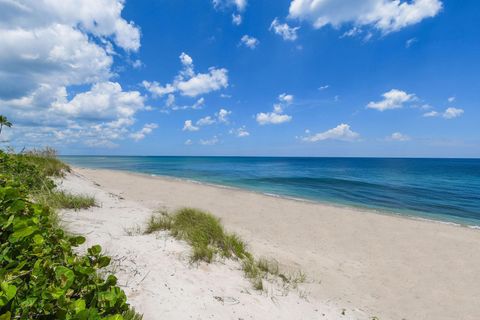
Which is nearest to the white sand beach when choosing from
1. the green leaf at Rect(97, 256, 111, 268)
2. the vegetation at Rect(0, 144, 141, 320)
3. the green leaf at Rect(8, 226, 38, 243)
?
the green leaf at Rect(97, 256, 111, 268)

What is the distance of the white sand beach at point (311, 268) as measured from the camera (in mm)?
3678

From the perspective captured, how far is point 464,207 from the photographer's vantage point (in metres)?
18.2

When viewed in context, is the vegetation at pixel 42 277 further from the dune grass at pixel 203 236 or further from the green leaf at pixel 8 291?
the dune grass at pixel 203 236

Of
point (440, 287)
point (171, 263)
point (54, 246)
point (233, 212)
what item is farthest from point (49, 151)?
point (440, 287)

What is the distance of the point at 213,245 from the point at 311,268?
2949 mm

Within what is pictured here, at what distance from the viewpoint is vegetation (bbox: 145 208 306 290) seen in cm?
495

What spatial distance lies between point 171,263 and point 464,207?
22.4 m

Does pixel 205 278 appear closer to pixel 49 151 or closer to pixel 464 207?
pixel 49 151

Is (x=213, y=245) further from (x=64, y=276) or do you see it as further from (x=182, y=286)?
(x=64, y=276)

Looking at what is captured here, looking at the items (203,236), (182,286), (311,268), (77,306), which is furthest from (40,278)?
(311,268)

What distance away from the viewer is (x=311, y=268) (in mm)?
6766

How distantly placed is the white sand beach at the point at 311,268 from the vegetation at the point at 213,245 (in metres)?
0.22

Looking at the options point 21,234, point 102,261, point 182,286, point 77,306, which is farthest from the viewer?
point 182,286

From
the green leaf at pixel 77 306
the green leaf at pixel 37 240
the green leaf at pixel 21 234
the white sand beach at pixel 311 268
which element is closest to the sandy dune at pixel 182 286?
the white sand beach at pixel 311 268
